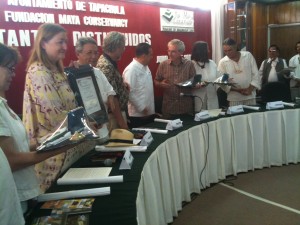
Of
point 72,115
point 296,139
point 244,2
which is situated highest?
point 244,2

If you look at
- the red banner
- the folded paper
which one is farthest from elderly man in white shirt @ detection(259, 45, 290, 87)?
the folded paper

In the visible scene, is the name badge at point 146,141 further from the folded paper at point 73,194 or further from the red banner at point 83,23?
the red banner at point 83,23

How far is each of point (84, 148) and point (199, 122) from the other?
1127mm

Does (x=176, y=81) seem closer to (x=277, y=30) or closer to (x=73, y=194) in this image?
(x=73, y=194)

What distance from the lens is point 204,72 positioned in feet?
10.3

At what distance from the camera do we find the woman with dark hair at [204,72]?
122 inches

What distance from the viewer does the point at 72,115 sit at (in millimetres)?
1174

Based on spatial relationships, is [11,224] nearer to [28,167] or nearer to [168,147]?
[28,167]

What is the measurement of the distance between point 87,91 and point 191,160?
111 cm

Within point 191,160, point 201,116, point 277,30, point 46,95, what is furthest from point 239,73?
point 277,30

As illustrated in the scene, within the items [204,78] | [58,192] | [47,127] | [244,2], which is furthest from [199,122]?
[244,2]

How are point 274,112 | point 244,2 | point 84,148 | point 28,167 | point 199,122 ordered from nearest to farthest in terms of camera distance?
point 28,167 → point 84,148 → point 199,122 → point 274,112 → point 244,2

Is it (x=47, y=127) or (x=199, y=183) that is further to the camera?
(x=199, y=183)

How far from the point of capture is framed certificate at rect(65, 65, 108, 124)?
1.60m
